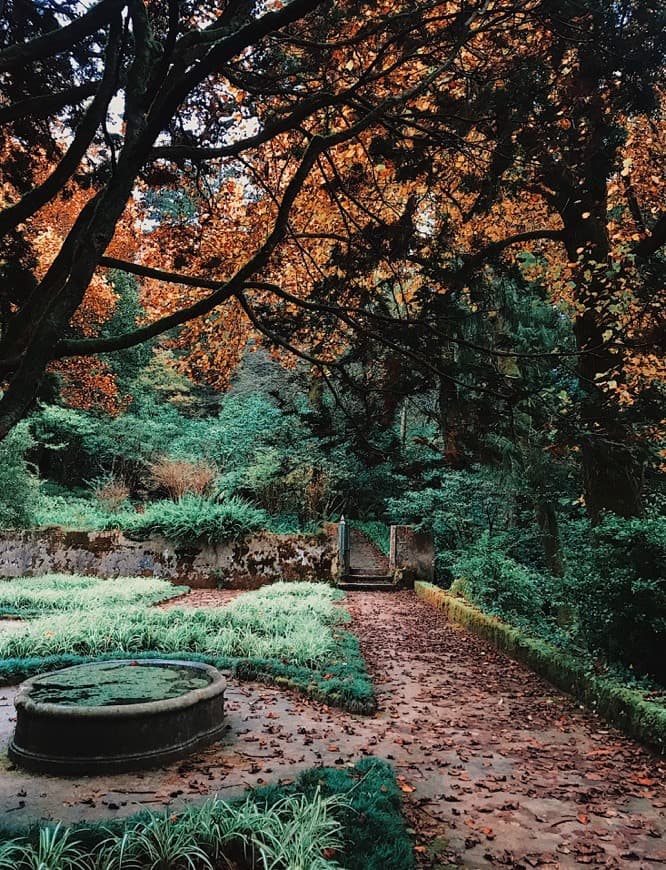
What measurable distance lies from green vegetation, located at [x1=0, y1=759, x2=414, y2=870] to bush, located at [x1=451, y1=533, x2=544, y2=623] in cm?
585

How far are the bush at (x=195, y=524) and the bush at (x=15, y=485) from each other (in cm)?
297

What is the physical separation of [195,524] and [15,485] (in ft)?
16.2

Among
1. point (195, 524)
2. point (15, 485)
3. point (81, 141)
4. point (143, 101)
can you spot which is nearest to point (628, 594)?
point (143, 101)

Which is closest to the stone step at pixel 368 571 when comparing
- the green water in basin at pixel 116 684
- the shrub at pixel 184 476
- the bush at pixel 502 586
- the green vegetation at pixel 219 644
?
the bush at pixel 502 586

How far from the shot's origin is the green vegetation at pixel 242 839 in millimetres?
2459

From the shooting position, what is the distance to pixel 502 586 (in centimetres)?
885

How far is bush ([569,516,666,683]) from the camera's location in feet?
17.2

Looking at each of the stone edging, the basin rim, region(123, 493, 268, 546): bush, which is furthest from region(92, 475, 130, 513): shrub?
the basin rim

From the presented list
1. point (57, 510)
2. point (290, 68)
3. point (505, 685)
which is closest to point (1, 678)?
point (505, 685)

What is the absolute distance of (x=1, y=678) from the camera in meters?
5.71

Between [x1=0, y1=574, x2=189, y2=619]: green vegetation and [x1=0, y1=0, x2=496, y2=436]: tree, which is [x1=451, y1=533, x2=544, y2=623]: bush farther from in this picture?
[x1=0, y1=0, x2=496, y2=436]: tree

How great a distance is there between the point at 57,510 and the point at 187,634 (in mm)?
12310

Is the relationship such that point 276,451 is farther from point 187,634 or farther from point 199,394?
point 187,634

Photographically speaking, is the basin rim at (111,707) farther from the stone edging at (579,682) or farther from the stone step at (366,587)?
the stone step at (366,587)
